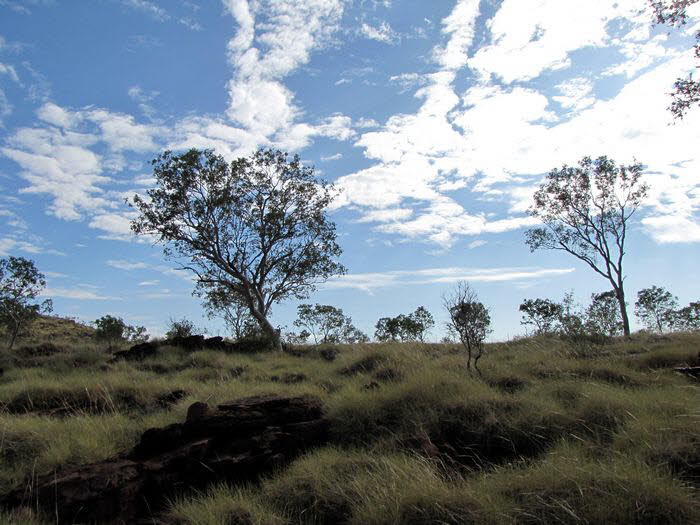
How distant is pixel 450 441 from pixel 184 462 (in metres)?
3.43

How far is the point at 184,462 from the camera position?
595cm

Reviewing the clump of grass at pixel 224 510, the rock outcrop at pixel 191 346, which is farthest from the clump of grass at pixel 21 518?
the rock outcrop at pixel 191 346

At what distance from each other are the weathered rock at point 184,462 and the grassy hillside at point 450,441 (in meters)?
0.32

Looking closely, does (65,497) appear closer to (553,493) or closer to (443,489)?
(443,489)

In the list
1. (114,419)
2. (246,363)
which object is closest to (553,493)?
(114,419)

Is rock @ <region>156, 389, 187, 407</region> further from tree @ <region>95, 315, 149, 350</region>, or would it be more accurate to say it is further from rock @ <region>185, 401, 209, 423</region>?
tree @ <region>95, 315, 149, 350</region>

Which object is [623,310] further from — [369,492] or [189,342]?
[369,492]

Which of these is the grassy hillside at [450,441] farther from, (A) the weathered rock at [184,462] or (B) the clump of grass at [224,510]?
(A) the weathered rock at [184,462]

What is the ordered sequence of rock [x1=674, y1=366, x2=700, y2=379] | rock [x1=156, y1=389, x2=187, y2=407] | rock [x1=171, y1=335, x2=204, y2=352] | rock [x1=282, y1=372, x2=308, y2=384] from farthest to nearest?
rock [x1=171, y1=335, x2=204, y2=352] < rock [x1=282, y1=372, x2=308, y2=384] < rock [x1=156, y1=389, x2=187, y2=407] < rock [x1=674, y1=366, x2=700, y2=379]

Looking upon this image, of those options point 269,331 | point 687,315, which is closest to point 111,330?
point 269,331

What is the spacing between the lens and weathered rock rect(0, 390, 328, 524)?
5125mm

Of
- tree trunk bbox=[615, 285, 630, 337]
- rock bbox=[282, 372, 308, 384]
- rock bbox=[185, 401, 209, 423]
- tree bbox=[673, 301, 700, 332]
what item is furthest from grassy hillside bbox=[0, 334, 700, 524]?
tree bbox=[673, 301, 700, 332]

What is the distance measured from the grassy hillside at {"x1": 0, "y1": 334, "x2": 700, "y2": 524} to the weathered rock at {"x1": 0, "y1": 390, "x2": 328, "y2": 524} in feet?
1.06

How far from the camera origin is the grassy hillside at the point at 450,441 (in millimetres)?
4195
